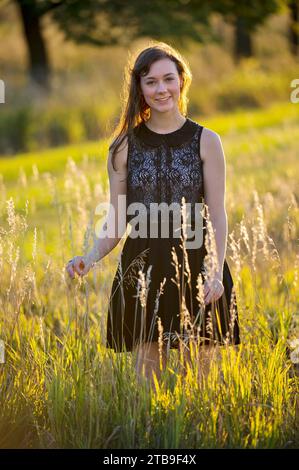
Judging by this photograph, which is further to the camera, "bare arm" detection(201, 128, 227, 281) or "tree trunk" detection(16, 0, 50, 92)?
"tree trunk" detection(16, 0, 50, 92)

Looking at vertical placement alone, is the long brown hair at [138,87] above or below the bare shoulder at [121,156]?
above

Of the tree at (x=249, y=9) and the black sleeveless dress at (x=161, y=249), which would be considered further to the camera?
the tree at (x=249, y=9)

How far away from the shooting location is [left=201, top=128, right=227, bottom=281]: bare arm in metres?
3.89

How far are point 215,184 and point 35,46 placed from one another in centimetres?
1747

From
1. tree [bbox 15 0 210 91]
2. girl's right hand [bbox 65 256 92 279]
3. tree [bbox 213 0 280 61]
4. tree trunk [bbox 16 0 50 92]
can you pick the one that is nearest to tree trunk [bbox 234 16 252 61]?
tree [bbox 213 0 280 61]

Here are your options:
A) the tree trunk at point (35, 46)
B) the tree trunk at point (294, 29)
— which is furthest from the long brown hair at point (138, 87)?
the tree trunk at point (294, 29)

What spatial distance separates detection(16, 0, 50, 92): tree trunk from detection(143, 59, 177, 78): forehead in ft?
50.8

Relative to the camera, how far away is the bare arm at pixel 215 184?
389 centimetres

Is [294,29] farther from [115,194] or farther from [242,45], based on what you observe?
[115,194]

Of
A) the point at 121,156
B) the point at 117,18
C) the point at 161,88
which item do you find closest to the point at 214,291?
the point at 121,156

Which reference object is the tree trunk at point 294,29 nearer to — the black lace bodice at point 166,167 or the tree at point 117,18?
the tree at point 117,18

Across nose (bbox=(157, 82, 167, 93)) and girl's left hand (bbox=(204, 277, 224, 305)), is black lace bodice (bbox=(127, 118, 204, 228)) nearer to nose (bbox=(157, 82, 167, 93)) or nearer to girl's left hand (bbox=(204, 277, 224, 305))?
nose (bbox=(157, 82, 167, 93))
